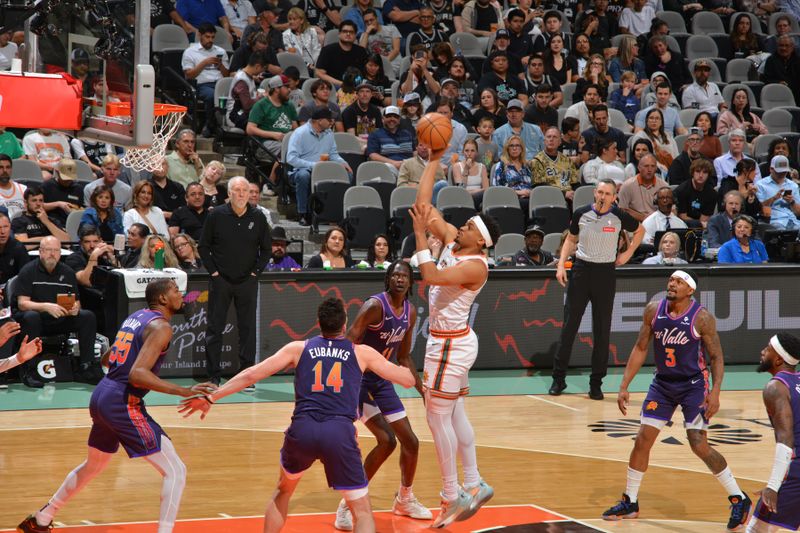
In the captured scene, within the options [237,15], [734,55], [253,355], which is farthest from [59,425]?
[734,55]

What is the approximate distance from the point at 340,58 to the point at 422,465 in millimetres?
9334

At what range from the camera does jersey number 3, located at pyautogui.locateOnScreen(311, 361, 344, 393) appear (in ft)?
23.1

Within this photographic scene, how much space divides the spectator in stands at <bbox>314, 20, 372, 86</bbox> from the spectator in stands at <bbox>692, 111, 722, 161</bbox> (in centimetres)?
520

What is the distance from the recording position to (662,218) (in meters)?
15.4

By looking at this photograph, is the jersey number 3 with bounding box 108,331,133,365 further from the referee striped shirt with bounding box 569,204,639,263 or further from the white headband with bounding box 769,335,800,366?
the referee striped shirt with bounding box 569,204,639,263

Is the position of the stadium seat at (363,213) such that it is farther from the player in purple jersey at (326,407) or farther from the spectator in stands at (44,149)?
the player in purple jersey at (326,407)

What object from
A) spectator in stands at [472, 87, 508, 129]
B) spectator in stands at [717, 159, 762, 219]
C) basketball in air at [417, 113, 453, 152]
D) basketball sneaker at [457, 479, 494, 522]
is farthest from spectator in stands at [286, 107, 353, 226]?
basketball sneaker at [457, 479, 494, 522]

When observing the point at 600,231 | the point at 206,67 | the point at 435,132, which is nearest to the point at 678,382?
the point at 435,132

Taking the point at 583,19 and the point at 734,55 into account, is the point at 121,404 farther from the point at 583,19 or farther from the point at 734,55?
the point at 734,55

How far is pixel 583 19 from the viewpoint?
803 inches

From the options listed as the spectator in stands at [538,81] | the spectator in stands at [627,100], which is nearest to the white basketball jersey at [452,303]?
the spectator in stands at [538,81]

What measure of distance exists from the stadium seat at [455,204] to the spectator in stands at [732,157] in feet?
13.8

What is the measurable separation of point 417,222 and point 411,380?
3.44 feet

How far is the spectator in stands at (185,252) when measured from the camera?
1338 cm
